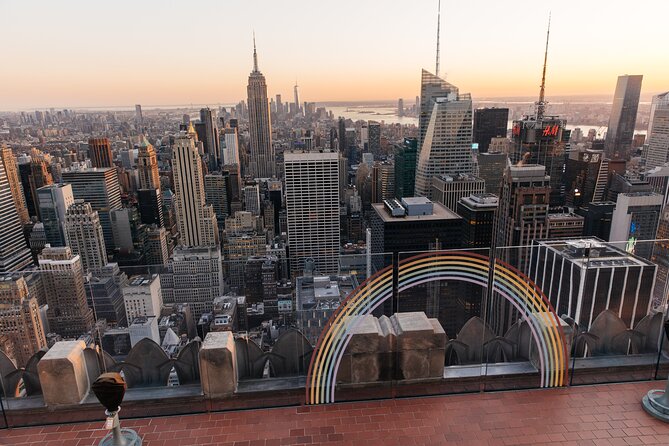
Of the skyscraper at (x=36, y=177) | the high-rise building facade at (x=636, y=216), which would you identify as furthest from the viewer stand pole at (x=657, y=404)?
the skyscraper at (x=36, y=177)

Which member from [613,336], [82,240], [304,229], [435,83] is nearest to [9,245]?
[82,240]

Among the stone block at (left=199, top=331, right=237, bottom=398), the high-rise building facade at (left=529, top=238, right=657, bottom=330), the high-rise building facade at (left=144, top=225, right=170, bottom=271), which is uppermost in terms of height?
the stone block at (left=199, top=331, right=237, bottom=398)

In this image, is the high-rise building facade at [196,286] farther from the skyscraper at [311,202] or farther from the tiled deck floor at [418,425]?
the skyscraper at [311,202]

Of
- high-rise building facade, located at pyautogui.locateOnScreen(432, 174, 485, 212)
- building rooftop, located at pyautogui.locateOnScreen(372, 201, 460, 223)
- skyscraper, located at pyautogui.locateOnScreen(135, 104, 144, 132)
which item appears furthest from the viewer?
skyscraper, located at pyautogui.locateOnScreen(135, 104, 144, 132)

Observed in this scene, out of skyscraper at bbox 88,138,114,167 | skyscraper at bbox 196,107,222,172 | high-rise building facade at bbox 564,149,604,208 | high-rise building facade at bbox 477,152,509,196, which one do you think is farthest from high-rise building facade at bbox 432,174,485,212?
skyscraper at bbox 88,138,114,167

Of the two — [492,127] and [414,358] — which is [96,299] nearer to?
[414,358]

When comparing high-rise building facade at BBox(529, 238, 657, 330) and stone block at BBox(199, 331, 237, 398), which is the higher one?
stone block at BBox(199, 331, 237, 398)

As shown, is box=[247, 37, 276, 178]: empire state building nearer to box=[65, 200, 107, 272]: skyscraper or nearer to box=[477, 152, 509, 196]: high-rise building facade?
box=[477, 152, 509, 196]: high-rise building facade
